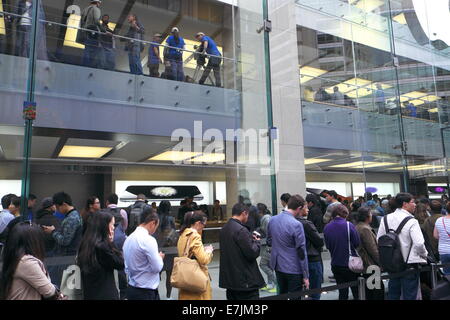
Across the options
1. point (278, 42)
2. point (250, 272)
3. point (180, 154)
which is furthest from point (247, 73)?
point (180, 154)

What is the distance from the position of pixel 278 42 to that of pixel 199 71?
7.63 feet

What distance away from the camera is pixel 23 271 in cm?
221

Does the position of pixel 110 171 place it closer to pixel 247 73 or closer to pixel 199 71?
pixel 199 71

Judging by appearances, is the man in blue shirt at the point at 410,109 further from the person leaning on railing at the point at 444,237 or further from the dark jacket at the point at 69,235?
the dark jacket at the point at 69,235

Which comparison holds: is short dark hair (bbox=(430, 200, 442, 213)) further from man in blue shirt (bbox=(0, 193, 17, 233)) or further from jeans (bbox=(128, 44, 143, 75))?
jeans (bbox=(128, 44, 143, 75))

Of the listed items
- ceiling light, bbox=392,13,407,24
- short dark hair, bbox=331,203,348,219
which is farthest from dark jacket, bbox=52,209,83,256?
ceiling light, bbox=392,13,407,24

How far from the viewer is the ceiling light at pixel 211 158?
27.7 ft

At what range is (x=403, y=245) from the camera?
3715 millimetres

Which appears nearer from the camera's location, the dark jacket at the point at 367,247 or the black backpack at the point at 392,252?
the black backpack at the point at 392,252

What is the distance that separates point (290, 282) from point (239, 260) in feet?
2.56

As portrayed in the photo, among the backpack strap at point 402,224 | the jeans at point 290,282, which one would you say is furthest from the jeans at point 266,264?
the backpack strap at point 402,224

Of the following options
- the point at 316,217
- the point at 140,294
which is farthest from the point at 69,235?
the point at 316,217

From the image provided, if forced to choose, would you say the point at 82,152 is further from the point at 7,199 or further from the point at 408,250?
the point at 408,250

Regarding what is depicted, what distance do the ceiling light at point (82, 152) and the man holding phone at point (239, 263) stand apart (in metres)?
6.95
